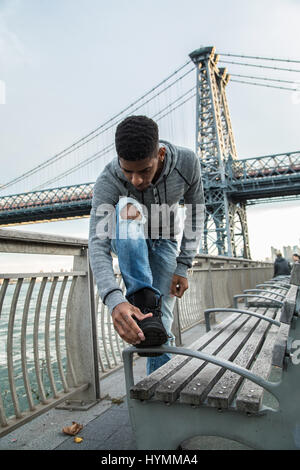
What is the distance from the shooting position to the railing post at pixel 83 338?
224 cm

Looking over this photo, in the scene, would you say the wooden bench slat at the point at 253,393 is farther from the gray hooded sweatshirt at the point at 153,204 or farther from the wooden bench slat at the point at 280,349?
the gray hooded sweatshirt at the point at 153,204

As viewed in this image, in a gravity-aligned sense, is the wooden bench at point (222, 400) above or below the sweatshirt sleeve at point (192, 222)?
below

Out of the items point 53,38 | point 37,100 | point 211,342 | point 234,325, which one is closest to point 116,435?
point 211,342

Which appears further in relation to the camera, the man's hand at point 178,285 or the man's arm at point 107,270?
the man's hand at point 178,285

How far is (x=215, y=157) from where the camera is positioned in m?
31.7

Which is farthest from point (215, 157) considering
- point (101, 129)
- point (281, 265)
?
point (281, 265)

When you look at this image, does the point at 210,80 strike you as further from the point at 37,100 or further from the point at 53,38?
the point at 53,38

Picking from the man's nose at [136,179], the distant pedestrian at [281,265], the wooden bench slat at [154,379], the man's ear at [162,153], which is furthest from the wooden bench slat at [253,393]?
the distant pedestrian at [281,265]

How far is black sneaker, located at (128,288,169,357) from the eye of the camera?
115 cm

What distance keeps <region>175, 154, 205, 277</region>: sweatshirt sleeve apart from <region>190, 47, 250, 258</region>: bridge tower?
27669 millimetres

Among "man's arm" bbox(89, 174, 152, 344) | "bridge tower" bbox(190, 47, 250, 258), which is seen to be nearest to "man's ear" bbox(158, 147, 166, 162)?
"man's arm" bbox(89, 174, 152, 344)

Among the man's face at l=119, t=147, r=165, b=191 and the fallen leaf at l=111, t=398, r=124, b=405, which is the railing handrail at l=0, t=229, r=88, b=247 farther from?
the fallen leaf at l=111, t=398, r=124, b=405

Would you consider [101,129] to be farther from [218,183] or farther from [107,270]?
[107,270]

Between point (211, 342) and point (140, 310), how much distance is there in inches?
34.2
